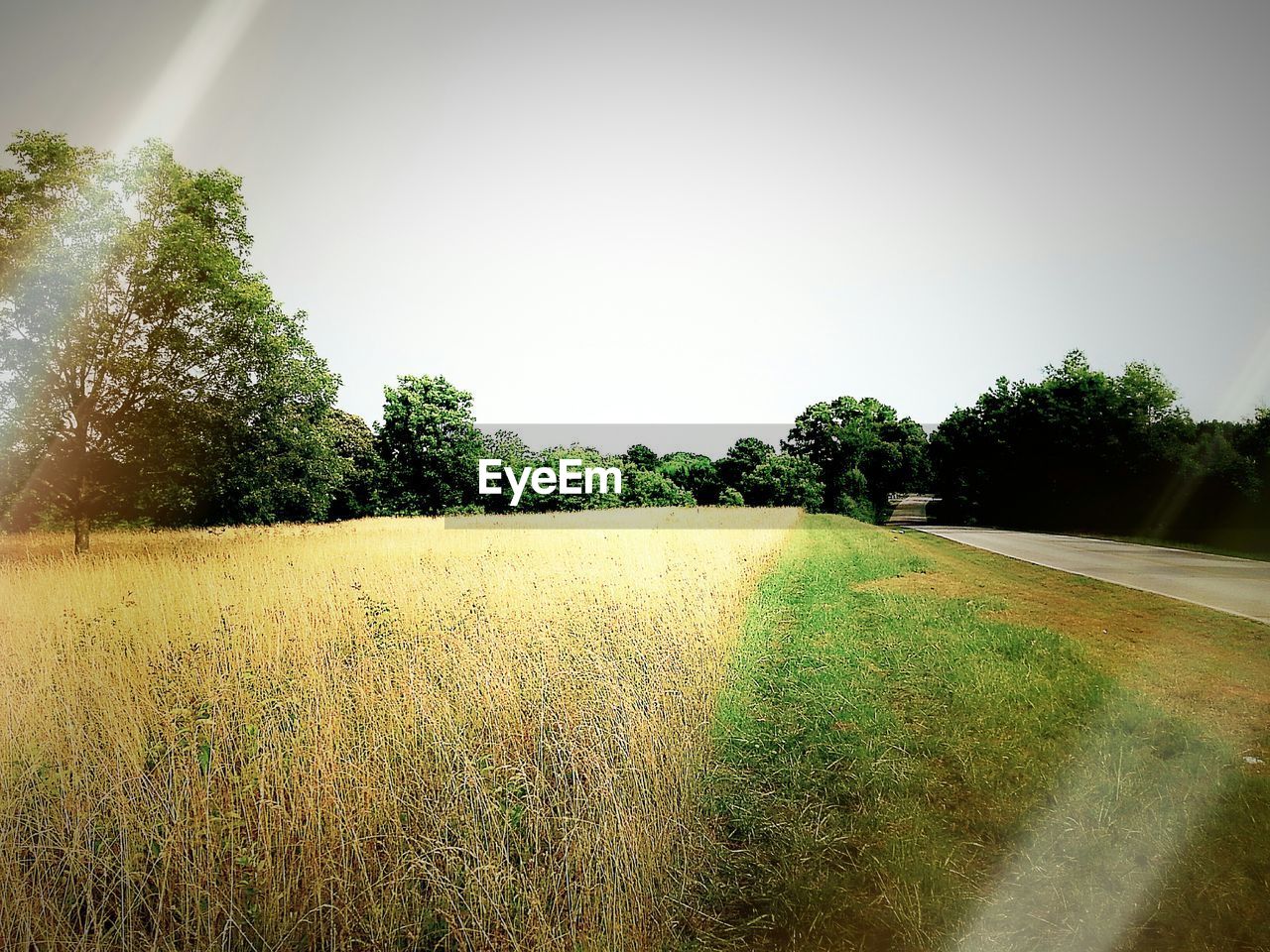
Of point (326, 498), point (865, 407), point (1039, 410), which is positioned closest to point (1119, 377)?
point (1039, 410)

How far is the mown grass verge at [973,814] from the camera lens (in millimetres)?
3090

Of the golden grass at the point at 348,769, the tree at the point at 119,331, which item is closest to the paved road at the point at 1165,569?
the golden grass at the point at 348,769

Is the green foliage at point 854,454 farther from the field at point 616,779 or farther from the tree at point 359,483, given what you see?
the field at point 616,779

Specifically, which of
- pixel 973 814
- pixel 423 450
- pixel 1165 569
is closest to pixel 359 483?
pixel 423 450

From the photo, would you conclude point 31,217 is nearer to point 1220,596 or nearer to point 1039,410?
point 1220,596

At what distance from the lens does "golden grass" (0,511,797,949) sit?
Result: 3.02 metres

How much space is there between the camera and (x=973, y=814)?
406 centimetres

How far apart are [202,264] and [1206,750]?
21.0 m

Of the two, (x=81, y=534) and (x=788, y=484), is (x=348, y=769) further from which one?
(x=788, y=484)

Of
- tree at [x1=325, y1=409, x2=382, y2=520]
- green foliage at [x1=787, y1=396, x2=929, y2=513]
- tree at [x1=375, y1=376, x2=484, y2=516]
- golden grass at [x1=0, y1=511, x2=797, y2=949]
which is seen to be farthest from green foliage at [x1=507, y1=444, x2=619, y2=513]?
golden grass at [x1=0, y1=511, x2=797, y2=949]

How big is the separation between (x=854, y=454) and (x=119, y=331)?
51.9 metres

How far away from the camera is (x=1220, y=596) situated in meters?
10.9

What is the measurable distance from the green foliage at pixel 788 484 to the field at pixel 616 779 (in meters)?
42.2

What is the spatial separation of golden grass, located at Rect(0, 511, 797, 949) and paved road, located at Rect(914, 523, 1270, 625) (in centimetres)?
898
